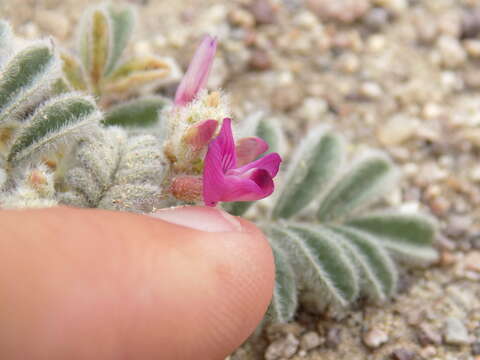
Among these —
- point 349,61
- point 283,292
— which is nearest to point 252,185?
point 283,292

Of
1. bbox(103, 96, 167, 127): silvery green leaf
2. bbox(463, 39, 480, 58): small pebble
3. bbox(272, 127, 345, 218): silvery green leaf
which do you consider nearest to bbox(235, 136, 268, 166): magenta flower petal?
bbox(272, 127, 345, 218): silvery green leaf

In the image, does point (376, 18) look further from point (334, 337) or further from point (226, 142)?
point (226, 142)

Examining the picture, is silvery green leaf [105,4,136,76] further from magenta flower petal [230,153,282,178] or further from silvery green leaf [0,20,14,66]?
magenta flower petal [230,153,282,178]

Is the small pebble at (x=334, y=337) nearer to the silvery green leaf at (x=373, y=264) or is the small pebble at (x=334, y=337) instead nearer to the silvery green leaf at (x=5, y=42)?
the silvery green leaf at (x=373, y=264)

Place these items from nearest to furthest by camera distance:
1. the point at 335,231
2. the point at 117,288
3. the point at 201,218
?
1. the point at 117,288
2. the point at 201,218
3. the point at 335,231

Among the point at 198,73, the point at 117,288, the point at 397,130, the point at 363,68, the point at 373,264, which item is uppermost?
the point at 198,73

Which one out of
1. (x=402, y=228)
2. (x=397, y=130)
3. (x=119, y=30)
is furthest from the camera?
(x=397, y=130)

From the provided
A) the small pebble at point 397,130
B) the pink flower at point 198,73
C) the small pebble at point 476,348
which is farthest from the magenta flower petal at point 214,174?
the small pebble at point 397,130
